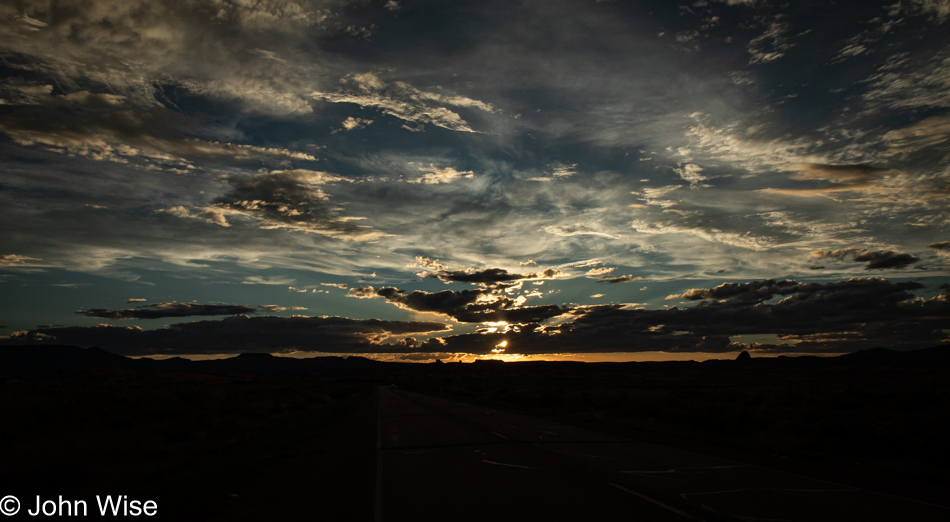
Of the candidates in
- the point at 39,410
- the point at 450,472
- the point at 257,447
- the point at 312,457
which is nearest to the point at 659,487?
the point at 450,472

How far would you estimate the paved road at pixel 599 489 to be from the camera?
8.02m

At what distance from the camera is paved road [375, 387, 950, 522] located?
316 inches

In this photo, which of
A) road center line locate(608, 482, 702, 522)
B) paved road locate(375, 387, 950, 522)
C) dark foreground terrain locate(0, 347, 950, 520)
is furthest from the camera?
dark foreground terrain locate(0, 347, 950, 520)

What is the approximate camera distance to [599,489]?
9602 mm

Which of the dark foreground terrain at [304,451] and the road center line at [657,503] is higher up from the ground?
the road center line at [657,503]

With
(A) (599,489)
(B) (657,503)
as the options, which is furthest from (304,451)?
(B) (657,503)

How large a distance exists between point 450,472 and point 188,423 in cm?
1913

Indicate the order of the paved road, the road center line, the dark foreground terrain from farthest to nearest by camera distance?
1. the dark foreground terrain
2. the paved road
3. the road center line

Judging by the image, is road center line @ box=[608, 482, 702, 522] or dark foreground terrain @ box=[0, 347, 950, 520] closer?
road center line @ box=[608, 482, 702, 522]

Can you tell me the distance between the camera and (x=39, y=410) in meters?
25.2

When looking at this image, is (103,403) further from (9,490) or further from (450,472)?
(450,472)

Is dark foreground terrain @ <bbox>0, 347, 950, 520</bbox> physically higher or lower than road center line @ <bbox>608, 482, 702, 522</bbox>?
lower

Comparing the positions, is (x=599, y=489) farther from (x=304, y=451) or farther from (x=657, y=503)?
(x=304, y=451)

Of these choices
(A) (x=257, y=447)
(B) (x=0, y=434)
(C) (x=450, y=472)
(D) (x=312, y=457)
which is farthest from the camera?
(B) (x=0, y=434)
